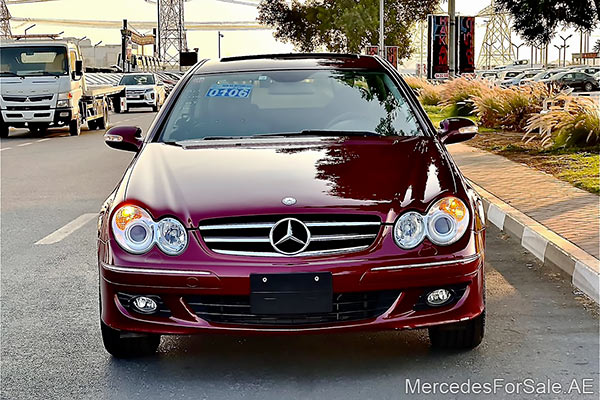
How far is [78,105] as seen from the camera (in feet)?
82.8

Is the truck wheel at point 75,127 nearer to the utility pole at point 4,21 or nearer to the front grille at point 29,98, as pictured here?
the front grille at point 29,98

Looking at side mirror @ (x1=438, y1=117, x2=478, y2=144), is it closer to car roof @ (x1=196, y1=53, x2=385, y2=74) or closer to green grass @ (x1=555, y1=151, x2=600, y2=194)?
car roof @ (x1=196, y1=53, x2=385, y2=74)

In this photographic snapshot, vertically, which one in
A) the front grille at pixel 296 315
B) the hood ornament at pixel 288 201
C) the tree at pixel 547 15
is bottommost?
the front grille at pixel 296 315

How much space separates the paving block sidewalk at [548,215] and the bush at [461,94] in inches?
522

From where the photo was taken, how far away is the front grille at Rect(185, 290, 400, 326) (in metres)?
4.59

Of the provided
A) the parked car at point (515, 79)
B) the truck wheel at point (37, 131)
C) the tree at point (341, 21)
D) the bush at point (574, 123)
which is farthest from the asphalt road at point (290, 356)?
the tree at point (341, 21)

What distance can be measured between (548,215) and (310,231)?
4843mm

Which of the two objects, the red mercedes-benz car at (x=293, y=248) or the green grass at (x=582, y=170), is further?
the green grass at (x=582, y=170)

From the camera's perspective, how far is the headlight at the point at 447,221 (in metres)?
4.68

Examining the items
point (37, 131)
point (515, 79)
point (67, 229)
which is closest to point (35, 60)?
point (37, 131)

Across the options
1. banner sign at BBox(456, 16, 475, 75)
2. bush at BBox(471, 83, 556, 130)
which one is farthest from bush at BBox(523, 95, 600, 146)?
banner sign at BBox(456, 16, 475, 75)

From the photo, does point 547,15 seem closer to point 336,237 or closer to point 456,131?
point 456,131

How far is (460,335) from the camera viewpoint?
5.02 meters

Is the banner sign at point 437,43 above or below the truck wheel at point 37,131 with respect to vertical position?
above
